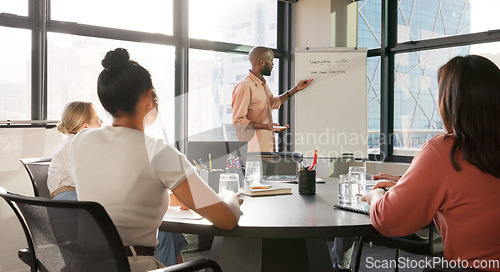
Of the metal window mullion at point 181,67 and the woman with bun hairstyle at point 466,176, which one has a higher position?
the metal window mullion at point 181,67

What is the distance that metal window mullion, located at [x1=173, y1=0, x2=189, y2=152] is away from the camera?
439 cm

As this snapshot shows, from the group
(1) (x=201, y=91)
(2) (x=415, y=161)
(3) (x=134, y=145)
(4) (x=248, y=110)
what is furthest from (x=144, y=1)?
(2) (x=415, y=161)

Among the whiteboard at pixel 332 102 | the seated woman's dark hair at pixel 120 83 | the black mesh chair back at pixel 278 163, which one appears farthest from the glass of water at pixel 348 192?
the whiteboard at pixel 332 102

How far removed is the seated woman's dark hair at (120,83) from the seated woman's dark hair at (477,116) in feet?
3.13

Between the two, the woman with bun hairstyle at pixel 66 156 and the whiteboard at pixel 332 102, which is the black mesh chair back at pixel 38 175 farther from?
the whiteboard at pixel 332 102

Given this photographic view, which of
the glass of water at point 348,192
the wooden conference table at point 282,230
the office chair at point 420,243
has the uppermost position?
the glass of water at point 348,192

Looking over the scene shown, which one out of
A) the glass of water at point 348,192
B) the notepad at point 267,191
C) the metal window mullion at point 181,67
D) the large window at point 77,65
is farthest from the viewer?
the metal window mullion at point 181,67

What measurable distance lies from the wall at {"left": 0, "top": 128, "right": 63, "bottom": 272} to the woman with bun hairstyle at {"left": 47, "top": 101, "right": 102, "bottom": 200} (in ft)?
2.95

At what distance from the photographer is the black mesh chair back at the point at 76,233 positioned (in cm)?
108

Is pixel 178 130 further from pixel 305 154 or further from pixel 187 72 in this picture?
pixel 305 154

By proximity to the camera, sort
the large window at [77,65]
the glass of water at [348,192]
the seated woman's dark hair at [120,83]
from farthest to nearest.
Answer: the large window at [77,65] < the glass of water at [348,192] < the seated woman's dark hair at [120,83]

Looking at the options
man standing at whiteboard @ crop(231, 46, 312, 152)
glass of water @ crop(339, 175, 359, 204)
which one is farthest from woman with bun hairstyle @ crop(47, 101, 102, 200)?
man standing at whiteboard @ crop(231, 46, 312, 152)

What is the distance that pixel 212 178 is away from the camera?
208 cm

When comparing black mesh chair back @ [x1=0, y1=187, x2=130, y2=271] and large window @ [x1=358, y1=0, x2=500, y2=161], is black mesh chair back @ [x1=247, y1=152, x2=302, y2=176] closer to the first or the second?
black mesh chair back @ [x1=0, y1=187, x2=130, y2=271]
